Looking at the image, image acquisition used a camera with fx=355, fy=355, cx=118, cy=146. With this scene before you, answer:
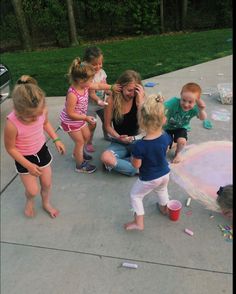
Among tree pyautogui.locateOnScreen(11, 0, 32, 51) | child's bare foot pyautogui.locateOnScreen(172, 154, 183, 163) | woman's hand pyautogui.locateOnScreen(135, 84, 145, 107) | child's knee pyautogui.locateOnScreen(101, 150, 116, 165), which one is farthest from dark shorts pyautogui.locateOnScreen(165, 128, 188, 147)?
tree pyautogui.locateOnScreen(11, 0, 32, 51)

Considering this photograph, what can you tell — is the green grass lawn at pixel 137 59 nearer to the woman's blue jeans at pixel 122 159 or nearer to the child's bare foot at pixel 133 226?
the woman's blue jeans at pixel 122 159

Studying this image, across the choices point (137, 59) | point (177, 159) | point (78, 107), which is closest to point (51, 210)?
point (78, 107)

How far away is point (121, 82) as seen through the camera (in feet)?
11.3

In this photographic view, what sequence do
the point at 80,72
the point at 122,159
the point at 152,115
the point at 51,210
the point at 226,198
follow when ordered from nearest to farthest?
1. the point at 152,115
2. the point at 226,198
3. the point at 51,210
4. the point at 80,72
5. the point at 122,159

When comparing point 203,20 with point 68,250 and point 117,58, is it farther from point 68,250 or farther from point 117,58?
point 68,250

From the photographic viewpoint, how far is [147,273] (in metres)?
2.55

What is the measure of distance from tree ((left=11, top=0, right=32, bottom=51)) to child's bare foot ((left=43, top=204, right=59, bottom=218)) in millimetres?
9988

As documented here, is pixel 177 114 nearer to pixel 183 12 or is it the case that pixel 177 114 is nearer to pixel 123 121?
pixel 123 121

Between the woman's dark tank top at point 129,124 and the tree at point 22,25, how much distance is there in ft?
30.9

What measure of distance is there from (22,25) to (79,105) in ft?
31.4

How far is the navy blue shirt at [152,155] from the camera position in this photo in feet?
8.50

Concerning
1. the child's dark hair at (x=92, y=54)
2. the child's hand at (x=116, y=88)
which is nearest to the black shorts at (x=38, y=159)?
the child's hand at (x=116, y=88)

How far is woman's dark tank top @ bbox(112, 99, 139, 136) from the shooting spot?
3.64 m

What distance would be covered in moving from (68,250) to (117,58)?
658 cm
